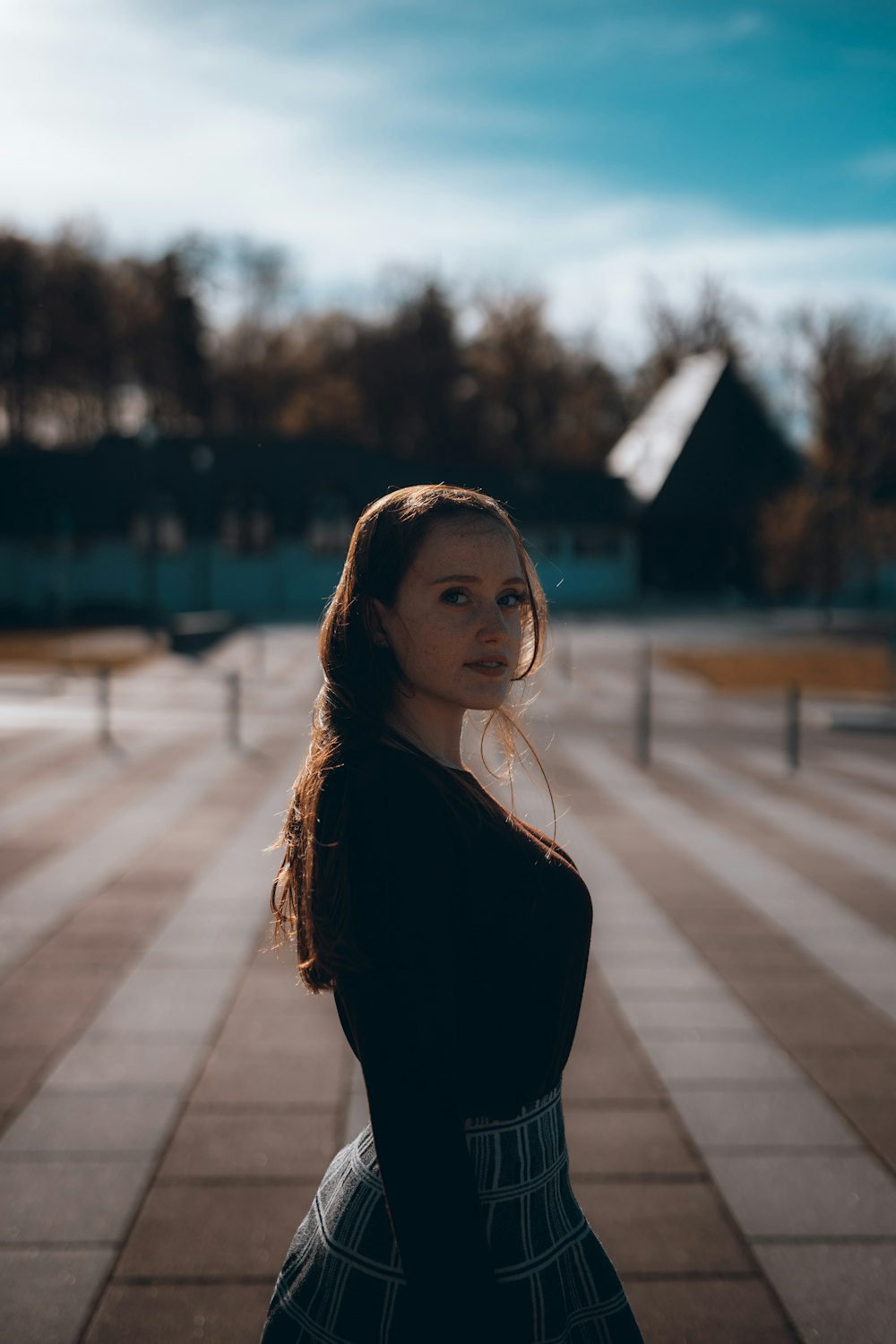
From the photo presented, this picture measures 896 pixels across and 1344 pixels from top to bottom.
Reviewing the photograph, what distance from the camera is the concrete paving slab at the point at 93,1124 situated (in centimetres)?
434

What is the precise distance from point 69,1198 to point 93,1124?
1.83ft

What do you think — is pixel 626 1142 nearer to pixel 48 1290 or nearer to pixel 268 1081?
pixel 268 1081

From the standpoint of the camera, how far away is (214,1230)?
3789 mm

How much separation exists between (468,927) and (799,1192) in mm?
2798

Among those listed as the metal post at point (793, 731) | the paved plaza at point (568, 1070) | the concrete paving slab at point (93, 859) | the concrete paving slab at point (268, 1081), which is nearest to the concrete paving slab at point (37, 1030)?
the paved plaza at point (568, 1070)

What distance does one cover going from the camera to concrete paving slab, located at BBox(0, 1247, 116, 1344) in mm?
3275

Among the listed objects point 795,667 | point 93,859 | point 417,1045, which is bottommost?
point 795,667

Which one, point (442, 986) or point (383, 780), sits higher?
point (383, 780)

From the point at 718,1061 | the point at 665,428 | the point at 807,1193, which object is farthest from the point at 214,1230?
the point at 665,428

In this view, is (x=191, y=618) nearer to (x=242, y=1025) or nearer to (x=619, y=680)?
(x=619, y=680)

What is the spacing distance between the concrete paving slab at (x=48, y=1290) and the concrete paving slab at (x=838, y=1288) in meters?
1.92

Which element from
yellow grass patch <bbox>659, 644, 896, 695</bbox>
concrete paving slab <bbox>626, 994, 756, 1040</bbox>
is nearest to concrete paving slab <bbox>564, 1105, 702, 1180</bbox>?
concrete paving slab <bbox>626, 994, 756, 1040</bbox>

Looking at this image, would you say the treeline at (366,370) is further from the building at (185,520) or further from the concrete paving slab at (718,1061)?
the concrete paving slab at (718,1061)

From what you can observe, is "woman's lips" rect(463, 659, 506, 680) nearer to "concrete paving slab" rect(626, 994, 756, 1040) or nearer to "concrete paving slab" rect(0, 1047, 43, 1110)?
"concrete paving slab" rect(0, 1047, 43, 1110)
